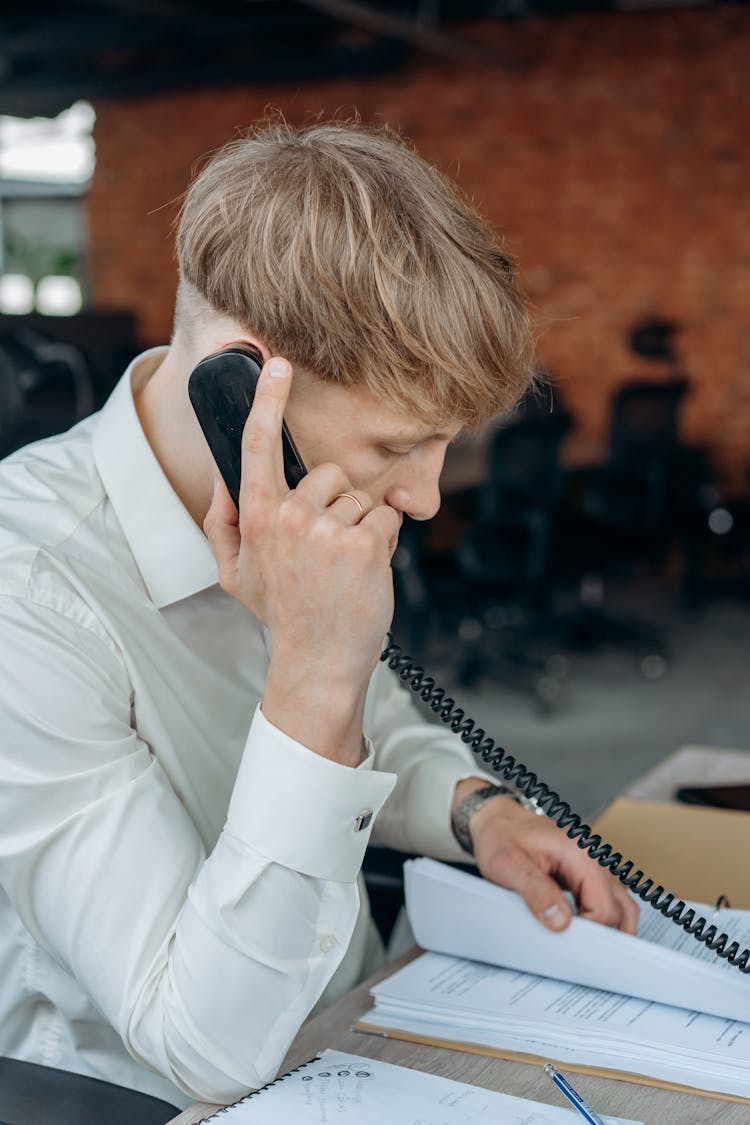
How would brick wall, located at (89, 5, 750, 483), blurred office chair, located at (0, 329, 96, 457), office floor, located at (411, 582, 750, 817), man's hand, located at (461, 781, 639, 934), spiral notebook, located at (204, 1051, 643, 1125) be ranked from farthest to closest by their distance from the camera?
1. brick wall, located at (89, 5, 750, 483)
2. office floor, located at (411, 582, 750, 817)
3. blurred office chair, located at (0, 329, 96, 457)
4. man's hand, located at (461, 781, 639, 934)
5. spiral notebook, located at (204, 1051, 643, 1125)

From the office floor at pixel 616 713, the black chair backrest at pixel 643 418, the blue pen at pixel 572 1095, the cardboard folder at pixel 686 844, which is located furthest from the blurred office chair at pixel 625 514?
the blue pen at pixel 572 1095

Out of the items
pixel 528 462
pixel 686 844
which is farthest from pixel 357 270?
pixel 528 462

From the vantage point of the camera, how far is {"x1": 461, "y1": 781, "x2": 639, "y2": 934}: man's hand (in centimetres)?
112

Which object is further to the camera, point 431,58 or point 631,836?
point 431,58

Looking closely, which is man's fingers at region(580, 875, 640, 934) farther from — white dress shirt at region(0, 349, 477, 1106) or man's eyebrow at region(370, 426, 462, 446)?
man's eyebrow at region(370, 426, 462, 446)

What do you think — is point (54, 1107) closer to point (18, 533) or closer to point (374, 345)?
point (18, 533)

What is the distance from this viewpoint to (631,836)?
1.42 m

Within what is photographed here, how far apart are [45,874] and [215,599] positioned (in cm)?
33

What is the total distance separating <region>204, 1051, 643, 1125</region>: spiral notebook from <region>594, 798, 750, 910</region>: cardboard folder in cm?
44

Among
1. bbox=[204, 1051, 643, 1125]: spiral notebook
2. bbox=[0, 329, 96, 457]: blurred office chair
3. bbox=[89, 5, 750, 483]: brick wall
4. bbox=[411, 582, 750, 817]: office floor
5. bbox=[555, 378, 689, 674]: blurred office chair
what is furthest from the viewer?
bbox=[89, 5, 750, 483]: brick wall

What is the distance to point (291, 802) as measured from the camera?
0.89m

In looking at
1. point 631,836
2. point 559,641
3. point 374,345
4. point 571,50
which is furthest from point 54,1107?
point 571,50

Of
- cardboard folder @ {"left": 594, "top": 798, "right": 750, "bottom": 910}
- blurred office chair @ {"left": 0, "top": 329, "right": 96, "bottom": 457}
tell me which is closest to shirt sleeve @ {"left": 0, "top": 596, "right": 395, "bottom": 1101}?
cardboard folder @ {"left": 594, "top": 798, "right": 750, "bottom": 910}

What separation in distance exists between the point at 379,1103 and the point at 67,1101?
0.23m
